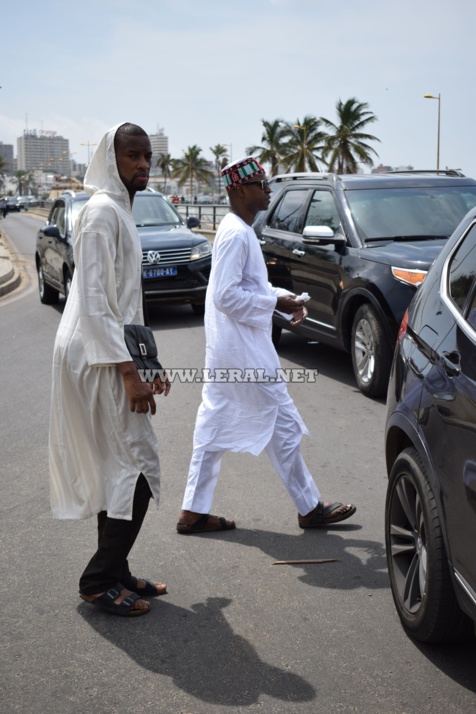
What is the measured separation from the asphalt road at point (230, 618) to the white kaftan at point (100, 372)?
1.62ft

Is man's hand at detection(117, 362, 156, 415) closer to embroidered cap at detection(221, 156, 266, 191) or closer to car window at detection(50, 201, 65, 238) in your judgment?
embroidered cap at detection(221, 156, 266, 191)

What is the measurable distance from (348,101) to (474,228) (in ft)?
234

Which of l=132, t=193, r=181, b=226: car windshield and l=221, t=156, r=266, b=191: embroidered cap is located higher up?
l=221, t=156, r=266, b=191: embroidered cap

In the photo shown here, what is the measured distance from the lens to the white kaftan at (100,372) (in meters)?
3.34

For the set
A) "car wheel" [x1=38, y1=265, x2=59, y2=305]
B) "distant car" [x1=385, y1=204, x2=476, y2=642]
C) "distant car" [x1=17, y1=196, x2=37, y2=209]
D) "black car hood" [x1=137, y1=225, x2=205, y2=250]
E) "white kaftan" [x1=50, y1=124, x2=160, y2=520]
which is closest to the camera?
"distant car" [x1=385, y1=204, x2=476, y2=642]

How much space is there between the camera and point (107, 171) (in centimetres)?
345

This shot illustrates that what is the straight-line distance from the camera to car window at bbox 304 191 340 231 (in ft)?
28.2

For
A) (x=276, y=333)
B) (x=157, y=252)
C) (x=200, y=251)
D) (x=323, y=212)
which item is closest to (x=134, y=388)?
(x=323, y=212)

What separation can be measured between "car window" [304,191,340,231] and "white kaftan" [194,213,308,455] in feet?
13.9

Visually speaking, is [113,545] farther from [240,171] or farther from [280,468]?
[240,171]

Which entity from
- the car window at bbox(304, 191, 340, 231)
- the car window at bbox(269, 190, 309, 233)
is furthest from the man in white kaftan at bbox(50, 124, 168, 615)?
the car window at bbox(269, 190, 309, 233)

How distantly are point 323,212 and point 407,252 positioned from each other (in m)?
1.50

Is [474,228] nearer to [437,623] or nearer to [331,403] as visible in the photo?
[437,623]

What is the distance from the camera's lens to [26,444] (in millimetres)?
6305
